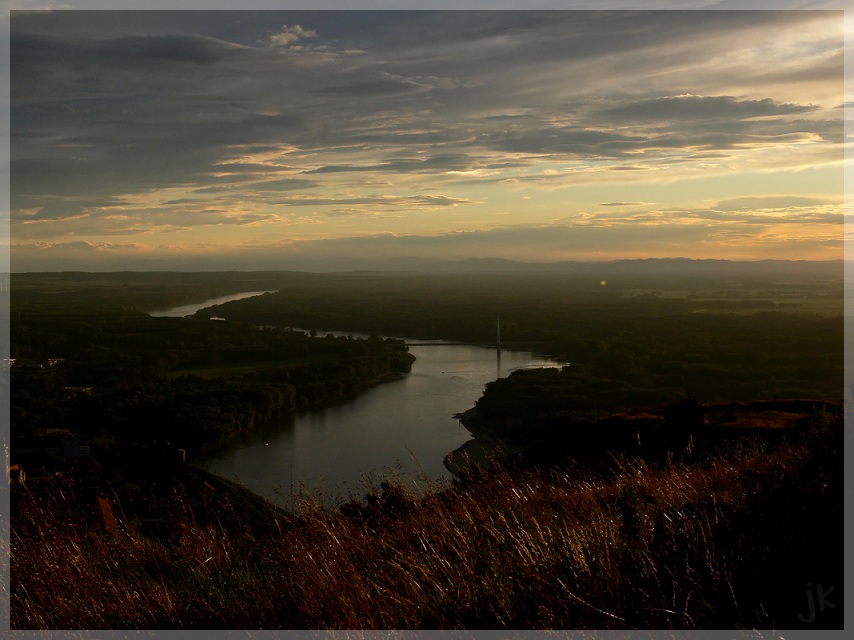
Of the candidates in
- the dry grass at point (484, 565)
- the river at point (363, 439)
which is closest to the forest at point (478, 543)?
the dry grass at point (484, 565)

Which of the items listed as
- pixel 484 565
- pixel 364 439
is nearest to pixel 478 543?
pixel 484 565

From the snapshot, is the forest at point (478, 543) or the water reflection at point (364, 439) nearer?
the forest at point (478, 543)

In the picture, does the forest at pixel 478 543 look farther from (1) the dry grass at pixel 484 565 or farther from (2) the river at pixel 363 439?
(2) the river at pixel 363 439

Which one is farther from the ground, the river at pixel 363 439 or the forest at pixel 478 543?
the forest at pixel 478 543

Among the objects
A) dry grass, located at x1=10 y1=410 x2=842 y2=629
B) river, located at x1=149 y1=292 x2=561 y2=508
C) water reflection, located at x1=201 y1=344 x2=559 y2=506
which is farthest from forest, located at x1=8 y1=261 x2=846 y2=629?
river, located at x1=149 y1=292 x2=561 y2=508

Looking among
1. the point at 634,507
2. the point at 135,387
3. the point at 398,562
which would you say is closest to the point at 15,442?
the point at 398,562

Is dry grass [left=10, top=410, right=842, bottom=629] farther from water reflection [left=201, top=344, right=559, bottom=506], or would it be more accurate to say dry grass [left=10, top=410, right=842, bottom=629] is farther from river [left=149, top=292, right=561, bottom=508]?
river [left=149, top=292, right=561, bottom=508]

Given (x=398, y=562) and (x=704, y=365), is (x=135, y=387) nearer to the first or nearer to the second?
(x=704, y=365)
